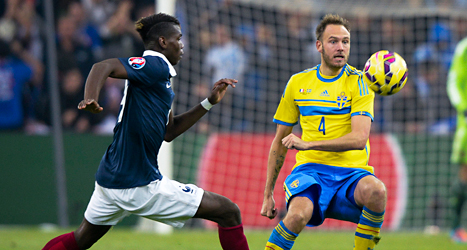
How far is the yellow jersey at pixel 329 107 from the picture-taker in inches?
180

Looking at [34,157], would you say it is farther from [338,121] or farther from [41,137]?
[338,121]

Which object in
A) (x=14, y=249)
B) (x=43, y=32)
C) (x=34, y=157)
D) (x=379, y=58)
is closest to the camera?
(x=379, y=58)

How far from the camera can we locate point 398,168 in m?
10.6

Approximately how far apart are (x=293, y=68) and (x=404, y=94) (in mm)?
2205

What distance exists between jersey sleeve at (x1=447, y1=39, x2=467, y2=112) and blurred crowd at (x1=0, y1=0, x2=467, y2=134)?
2005 millimetres

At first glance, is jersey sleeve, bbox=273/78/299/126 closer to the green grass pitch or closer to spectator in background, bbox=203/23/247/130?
the green grass pitch

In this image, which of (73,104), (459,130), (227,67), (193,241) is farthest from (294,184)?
(73,104)

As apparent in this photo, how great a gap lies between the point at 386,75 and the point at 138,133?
188cm

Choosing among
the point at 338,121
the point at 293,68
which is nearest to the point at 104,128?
the point at 293,68

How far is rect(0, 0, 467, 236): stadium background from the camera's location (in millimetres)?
10211

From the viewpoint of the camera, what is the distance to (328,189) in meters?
4.50

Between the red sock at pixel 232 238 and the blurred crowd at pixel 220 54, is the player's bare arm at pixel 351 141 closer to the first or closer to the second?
the red sock at pixel 232 238

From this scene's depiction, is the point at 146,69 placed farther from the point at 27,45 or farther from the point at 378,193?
the point at 27,45

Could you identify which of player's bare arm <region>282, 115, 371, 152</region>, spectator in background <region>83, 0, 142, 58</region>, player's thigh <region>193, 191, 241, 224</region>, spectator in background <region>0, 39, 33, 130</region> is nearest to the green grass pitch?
spectator in background <region>0, 39, 33, 130</region>
